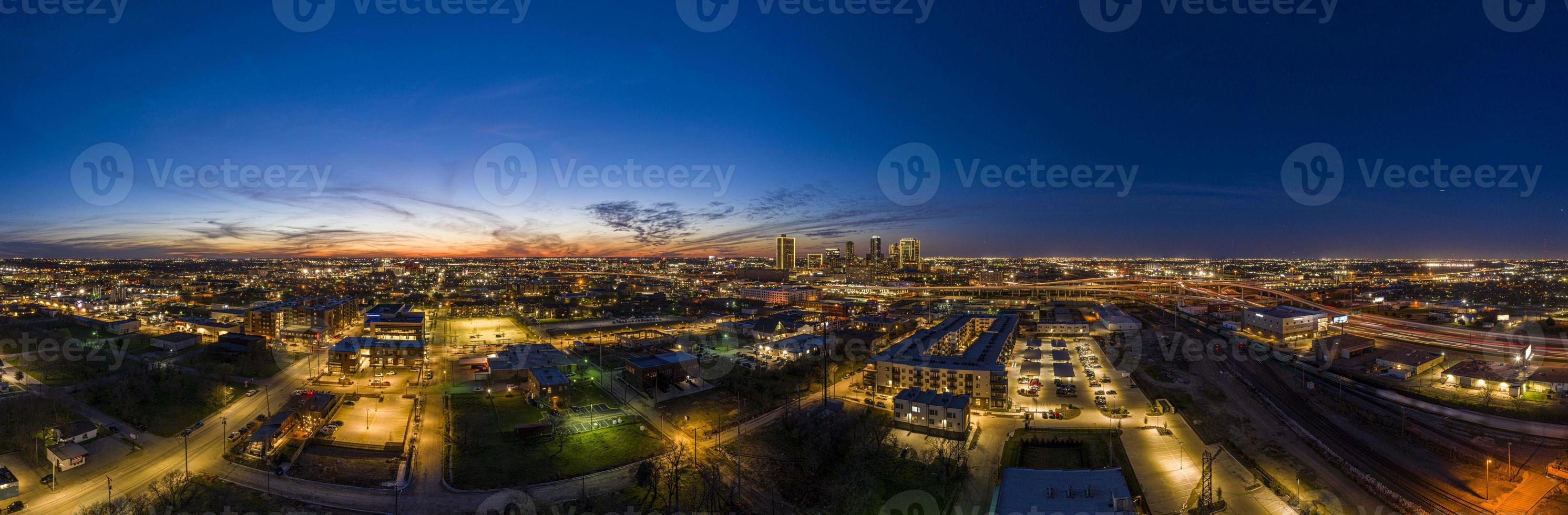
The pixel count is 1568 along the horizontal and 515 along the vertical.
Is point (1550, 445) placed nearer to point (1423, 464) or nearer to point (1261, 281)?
point (1423, 464)

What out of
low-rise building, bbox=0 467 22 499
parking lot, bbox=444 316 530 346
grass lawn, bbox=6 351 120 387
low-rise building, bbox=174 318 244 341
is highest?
low-rise building, bbox=174 318 244 341

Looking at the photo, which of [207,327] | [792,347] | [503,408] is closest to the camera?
[503,408]

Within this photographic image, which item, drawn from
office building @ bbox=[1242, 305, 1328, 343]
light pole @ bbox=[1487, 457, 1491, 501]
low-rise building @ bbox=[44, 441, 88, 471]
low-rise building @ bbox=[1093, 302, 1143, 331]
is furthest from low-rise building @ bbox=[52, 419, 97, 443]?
office building @ bbox=[1242, 305, 1328, 343]

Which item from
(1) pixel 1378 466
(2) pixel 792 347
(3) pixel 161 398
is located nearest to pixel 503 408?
(3) pixel 161 398

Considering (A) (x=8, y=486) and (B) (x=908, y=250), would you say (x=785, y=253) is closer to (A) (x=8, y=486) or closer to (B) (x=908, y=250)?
(B) (x=908, y=250)

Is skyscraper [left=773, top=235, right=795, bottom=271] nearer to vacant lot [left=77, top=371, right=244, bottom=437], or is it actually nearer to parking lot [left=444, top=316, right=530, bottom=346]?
parking lot [left=444, top=316, right=530, bottom=346]

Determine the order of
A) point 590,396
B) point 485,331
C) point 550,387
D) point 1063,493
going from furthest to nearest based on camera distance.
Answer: point 485,331
point 590,396
point 550,387
point 1063,493
